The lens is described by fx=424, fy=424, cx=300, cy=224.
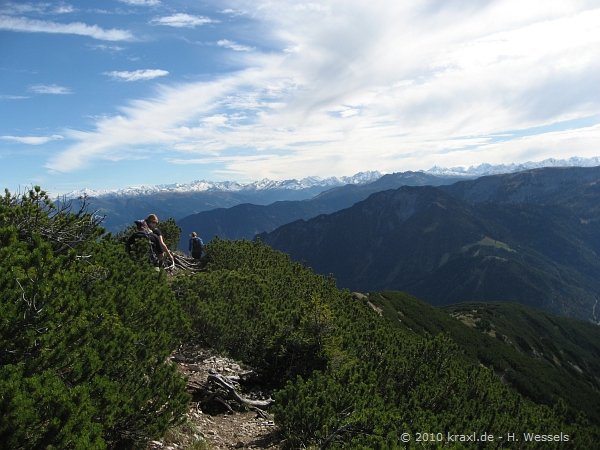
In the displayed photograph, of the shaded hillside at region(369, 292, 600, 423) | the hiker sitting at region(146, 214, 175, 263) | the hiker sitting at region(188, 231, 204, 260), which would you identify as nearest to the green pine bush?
the hiker sitting at region(146, 214, 175, 263)

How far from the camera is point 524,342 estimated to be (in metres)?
122

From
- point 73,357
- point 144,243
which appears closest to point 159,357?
point 73,357

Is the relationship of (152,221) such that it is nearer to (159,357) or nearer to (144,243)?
(144,243)

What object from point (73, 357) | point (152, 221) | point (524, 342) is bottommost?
point (524, 342)

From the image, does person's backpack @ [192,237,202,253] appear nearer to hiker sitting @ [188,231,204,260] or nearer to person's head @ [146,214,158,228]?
hiker sitting @ [188,231,204,260]

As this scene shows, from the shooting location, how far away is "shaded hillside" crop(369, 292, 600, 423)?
262 feet

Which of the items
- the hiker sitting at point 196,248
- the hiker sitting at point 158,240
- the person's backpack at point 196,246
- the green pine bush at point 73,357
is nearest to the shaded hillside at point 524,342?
the hiker sitting at point 196,248

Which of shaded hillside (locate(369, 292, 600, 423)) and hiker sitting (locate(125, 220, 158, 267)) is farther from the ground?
hiker sitting (locate(125, 220, 158, 267))

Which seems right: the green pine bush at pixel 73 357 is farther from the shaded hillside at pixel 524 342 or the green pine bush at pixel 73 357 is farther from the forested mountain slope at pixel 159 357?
the shaded hillside at pixel 524 342

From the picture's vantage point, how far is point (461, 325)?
350ft

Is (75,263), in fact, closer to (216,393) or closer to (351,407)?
(216,393)

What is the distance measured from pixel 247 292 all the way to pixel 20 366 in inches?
497

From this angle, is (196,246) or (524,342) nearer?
(196,246)

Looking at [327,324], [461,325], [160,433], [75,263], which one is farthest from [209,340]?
[461,325]
